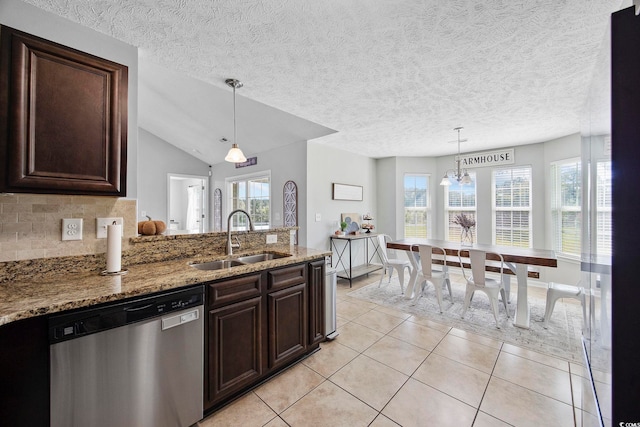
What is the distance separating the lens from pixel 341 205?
16.0 ft

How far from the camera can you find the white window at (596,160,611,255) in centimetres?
Result: 87

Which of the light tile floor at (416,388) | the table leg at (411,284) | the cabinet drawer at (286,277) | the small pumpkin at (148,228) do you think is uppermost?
the small pumpkin at (148,228)

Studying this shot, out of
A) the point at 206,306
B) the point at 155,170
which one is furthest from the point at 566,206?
the point at 155,170

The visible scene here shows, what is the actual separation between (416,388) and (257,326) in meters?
1.27

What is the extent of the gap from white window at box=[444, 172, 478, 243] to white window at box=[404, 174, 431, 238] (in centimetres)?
38

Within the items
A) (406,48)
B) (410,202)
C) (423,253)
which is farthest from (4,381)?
(410,202)

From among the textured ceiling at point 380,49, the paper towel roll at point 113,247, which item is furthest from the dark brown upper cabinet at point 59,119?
the textured ceiling at point 380,49

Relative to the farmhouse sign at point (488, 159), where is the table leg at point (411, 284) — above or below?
below

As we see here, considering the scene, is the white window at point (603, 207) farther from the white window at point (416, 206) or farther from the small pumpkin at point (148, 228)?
the white window at point (416, 206)

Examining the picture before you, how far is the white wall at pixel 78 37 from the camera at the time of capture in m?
1.50

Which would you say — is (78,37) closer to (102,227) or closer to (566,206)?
(102,227)

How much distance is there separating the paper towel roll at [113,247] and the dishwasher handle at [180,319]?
1.84ft

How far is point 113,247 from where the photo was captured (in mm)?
1599

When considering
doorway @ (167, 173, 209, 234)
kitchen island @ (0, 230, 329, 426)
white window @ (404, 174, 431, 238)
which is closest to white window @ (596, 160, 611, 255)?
kitchen island @ (0, 230, 329, 426)
